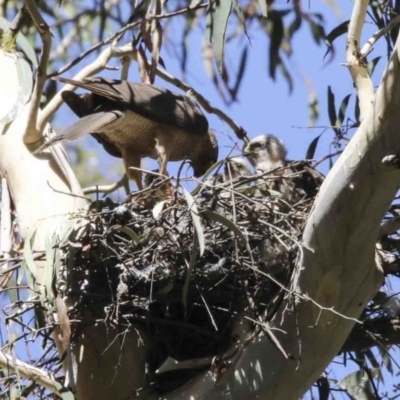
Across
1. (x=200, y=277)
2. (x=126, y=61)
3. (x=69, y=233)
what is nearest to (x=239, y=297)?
(x=200, y=277)

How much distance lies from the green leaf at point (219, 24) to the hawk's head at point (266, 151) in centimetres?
98

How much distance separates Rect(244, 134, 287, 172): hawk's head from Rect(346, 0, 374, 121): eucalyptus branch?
122 centimetres

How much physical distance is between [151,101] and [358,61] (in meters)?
1.23

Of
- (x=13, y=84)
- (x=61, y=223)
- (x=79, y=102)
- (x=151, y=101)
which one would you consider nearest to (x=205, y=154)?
(x=151, y=101)

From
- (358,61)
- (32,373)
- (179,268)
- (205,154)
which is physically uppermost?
(205,154)

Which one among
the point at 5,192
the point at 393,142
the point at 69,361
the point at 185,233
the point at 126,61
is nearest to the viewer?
the point at 393,142

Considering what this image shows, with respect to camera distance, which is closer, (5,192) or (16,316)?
(16,316)

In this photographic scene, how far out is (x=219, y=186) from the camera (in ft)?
8.78

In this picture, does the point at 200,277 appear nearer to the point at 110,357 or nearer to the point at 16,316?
the point at 110,357

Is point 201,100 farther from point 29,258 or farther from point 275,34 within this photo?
point 29,258

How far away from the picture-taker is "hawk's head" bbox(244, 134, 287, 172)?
3980 millimetres

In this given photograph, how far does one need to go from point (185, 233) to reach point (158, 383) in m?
0.42

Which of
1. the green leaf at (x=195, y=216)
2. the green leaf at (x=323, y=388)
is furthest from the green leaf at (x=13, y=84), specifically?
the green leaf at (x=323, y=388)

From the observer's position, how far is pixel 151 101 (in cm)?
379
